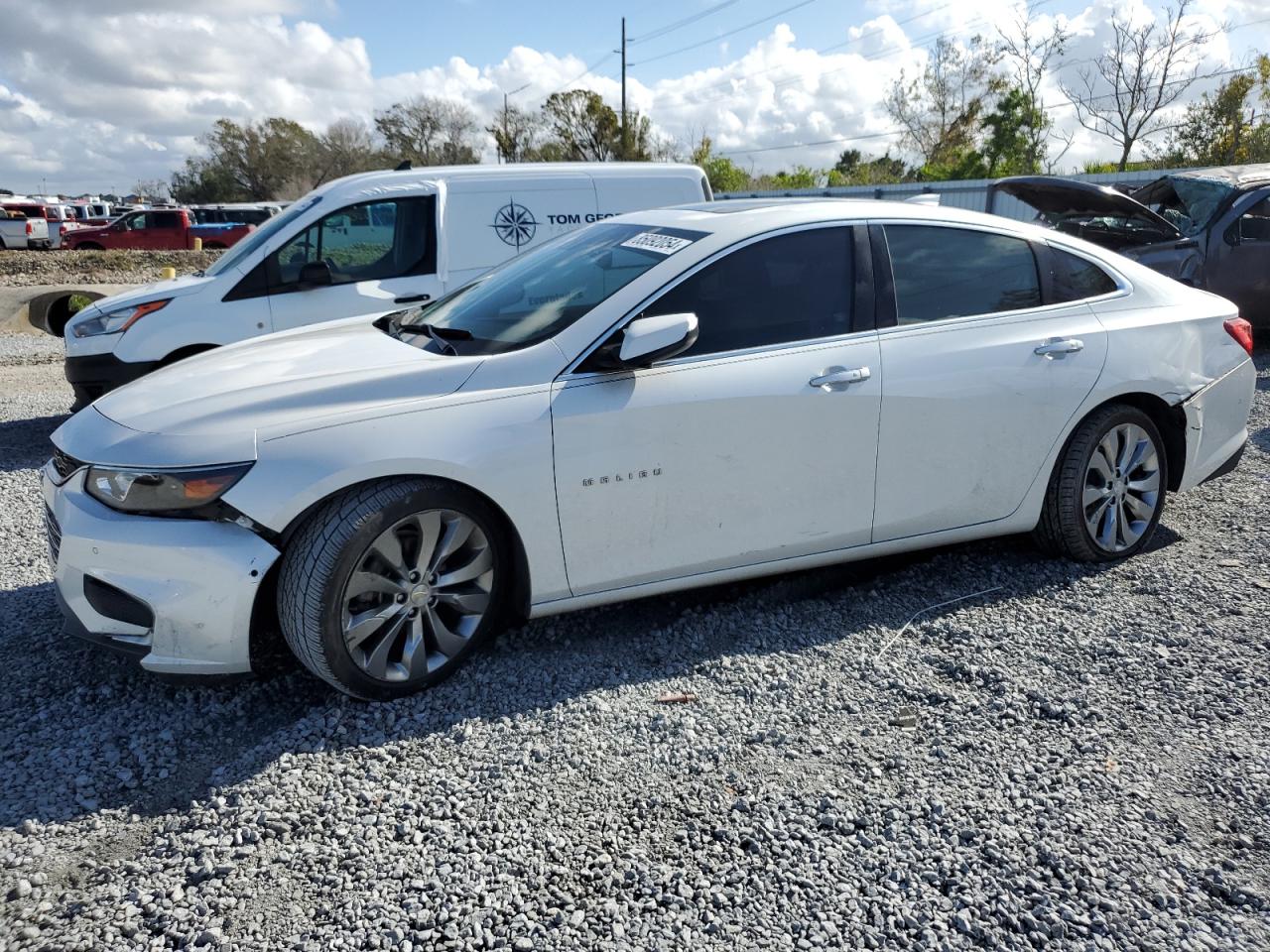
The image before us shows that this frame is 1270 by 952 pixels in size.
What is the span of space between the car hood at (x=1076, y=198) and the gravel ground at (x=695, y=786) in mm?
3592

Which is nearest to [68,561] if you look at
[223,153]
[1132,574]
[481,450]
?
[481,450]

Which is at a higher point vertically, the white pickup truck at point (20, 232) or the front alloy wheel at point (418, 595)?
the white pickup truck at point (20, 232)

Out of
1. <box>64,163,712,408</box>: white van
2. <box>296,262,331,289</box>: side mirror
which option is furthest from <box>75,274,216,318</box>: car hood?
<box>296,262,331,289</box>: side mirror

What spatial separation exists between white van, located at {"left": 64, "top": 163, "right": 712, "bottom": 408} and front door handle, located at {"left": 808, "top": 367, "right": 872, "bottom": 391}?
14.3 feet

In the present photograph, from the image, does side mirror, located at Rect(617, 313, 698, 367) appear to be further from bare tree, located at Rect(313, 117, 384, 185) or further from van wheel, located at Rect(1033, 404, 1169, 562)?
bare tree, located at Rect(313, 117, 384, 185)

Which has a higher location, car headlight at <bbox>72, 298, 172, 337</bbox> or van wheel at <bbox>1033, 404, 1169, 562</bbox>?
car headlight at <bbox>72, 298, 172, 337</bbox>

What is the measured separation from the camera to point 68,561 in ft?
10.3

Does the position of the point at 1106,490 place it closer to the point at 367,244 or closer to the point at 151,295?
the point at 367,244

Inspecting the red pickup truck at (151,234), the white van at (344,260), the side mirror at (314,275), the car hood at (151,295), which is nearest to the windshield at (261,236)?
the white van at (344,260)

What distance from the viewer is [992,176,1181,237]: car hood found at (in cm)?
→ 666

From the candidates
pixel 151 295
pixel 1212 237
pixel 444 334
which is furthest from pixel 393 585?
pixel 1212 237

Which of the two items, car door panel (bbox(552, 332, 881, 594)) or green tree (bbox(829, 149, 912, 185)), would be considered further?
green tree (bbox(829, 149, 912, 185))

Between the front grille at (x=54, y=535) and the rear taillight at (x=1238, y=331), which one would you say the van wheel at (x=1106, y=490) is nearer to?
the rear taillight at (x=1238, y=331)

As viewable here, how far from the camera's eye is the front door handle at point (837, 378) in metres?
3.65
